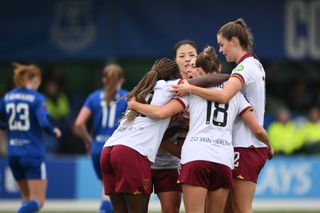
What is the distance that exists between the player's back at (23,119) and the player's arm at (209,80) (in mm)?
3452

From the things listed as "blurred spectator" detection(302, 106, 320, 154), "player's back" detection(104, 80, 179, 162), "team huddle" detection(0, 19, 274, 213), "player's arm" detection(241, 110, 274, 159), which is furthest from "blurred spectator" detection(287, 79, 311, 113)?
"player's back" detection(104, 80, 179, 162)

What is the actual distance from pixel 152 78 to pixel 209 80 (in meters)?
0.53

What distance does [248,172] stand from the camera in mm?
7797

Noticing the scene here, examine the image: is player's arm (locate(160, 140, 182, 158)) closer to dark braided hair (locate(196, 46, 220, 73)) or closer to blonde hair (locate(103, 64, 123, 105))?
dark braided hair (locate(196, 46, 220, 73))

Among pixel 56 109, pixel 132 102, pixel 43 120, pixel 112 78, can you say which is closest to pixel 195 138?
pixel 132 102

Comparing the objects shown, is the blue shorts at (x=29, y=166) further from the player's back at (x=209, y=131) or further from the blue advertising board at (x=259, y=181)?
Answer: the blue advertising board at (x=259, y=181)

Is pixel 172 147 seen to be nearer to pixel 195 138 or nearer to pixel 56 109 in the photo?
pixel 195 138

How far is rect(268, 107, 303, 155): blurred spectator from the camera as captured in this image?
1691 centimetres

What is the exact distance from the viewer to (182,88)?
24.7ft

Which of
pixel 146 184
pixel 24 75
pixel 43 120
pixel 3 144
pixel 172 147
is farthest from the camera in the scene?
pixel 3 144

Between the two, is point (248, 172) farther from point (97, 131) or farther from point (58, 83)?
point (58, 83)

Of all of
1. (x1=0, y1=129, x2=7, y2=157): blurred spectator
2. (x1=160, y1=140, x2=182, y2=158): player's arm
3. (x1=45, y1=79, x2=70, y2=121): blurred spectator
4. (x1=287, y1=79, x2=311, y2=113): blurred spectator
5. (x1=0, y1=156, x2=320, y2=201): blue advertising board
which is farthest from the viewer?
(x1=287, y1=79, x2=311, y2=113): blurred spectator

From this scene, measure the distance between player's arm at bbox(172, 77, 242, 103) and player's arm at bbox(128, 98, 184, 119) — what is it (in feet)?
0.34

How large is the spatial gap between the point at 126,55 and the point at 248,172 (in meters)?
9.71
